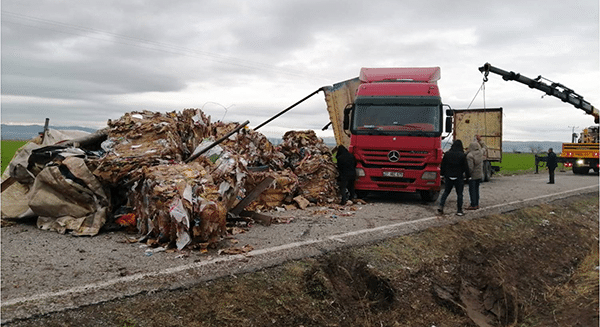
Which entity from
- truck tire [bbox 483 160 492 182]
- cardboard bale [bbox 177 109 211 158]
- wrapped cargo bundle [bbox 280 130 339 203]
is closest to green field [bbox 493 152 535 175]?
truck tire [bbox 483 160 492 182]

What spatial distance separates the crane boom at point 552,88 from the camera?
60.3ft

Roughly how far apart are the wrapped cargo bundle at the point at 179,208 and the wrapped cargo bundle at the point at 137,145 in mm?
667

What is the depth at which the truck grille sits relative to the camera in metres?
11.0

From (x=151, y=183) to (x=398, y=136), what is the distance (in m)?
6.38

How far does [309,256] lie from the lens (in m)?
6.10

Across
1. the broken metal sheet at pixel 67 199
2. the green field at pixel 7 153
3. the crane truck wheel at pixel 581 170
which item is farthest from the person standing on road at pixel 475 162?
the crane truck wheel at pixel 581 170

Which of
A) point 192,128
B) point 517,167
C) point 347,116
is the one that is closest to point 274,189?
point 192,128

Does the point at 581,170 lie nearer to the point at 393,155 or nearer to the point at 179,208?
the point at 393,155

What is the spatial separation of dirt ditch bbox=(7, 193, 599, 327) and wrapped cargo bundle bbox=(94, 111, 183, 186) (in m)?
3.77

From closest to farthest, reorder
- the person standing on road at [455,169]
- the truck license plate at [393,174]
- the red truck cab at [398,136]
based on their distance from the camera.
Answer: the person standing on road at [455,169]
the red truck cab at [398,136]
the truck license plate at [393,174]

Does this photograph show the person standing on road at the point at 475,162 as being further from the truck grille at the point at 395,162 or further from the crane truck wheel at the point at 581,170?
the crane truck wheel at the point at 581,170

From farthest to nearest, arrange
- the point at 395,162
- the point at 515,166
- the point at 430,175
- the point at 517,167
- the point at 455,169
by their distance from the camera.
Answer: the point at 515,166 → the point at 517,167 → the point at 395,162 → the point at 430,175 → the point at 455,169

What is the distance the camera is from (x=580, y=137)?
92.2 ft

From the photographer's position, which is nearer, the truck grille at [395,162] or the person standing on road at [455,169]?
the person standing on road at [455,169]
